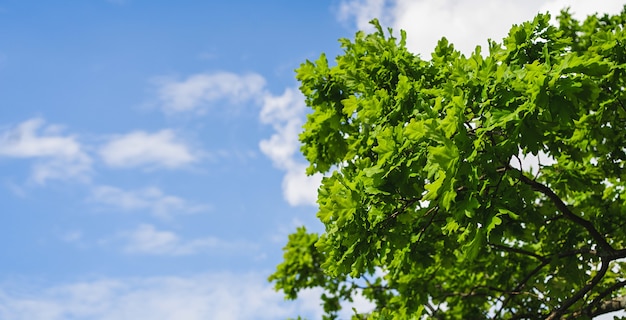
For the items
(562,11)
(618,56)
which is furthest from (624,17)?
(618,56)

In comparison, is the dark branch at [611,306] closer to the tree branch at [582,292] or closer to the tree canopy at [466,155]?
the tree canopy at [466,155]

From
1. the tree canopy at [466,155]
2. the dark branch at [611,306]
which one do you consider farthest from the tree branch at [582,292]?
the dark branch at [611,306]

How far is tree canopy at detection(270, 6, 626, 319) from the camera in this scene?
6246 millimetres

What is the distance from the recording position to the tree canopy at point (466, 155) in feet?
20.5

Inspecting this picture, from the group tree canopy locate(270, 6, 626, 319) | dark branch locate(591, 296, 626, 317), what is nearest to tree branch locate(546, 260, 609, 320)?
tree canopy locate(270, 6, 626, 319)

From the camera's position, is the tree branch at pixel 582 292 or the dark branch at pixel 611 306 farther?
the dark branch at pixel 611 306

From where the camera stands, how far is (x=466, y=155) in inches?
243

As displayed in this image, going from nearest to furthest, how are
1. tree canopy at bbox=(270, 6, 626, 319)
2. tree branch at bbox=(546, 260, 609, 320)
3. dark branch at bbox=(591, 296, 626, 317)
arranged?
tree canopy at bbox=(270, 6, 626, 319) → tree branch at bbox=(546, 260, 609, 320) → dark branch at bbox=(591, 296, 626, 317)

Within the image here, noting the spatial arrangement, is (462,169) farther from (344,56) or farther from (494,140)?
(344,56)

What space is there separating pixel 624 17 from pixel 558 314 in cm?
707

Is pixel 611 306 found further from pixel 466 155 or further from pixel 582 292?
pixel 466 155

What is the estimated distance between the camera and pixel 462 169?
6109 mm

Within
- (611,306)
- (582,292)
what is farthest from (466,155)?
(611,306)

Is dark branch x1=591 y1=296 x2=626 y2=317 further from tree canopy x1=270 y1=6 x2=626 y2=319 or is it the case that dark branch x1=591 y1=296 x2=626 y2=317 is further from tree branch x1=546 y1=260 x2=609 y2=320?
tree branch x1=546 y1=260 x2=609 y2=320
